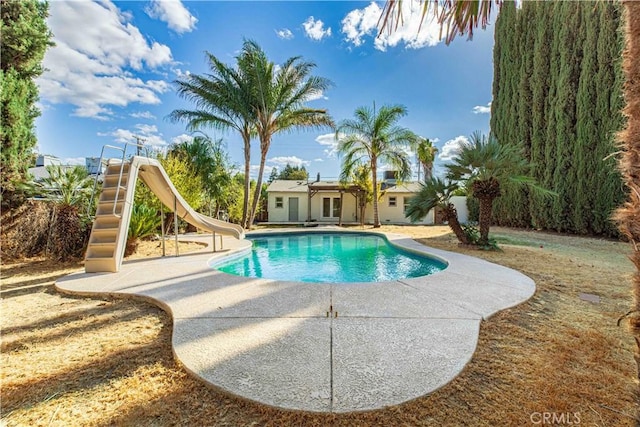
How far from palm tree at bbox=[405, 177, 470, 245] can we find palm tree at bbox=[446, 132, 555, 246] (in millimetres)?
484

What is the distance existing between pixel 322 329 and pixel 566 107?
16581 mm

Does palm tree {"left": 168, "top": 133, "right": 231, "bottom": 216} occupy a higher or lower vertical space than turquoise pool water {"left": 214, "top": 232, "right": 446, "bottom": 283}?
higher

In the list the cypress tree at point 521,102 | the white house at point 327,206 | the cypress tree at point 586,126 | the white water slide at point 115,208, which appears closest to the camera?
the white water slide at point 115,208

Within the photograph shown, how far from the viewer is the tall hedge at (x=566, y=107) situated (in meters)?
11.7

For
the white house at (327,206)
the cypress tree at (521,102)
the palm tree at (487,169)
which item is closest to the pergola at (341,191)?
the white house at (327,206)

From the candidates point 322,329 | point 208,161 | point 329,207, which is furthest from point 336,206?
point 322,329

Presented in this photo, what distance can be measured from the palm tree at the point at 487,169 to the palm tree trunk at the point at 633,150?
748 centimetres

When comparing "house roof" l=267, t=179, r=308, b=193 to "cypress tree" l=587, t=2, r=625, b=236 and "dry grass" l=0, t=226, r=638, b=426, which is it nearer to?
"cypress tree" l=587, t=2, r=625, b=236

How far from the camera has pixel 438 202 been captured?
8.98m

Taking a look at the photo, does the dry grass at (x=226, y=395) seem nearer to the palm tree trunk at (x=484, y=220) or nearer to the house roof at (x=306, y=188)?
the palm tree trunk at (x=484, y=220)

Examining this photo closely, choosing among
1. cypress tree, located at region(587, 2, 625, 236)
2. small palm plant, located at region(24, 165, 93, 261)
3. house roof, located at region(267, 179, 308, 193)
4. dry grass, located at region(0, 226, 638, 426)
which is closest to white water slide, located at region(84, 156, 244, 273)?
small palm plant, located at region(24, 165, 93, 261)

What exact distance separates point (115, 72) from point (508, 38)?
2064 centimetres

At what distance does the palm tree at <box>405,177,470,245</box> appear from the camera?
892cm

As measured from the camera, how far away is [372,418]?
6.11 feet
